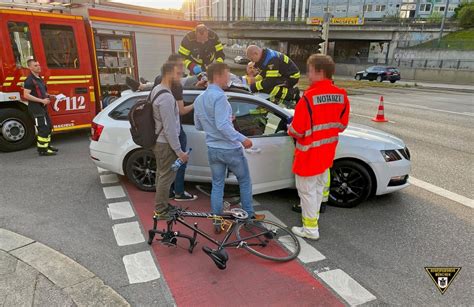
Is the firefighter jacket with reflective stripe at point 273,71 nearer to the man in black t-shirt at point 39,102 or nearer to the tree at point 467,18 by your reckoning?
the man in black t-shirt at point 39,102

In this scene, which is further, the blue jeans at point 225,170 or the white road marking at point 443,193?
the white road marking at point 443,193

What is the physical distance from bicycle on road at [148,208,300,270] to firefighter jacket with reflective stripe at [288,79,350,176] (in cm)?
71

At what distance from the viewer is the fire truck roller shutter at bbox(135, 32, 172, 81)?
8820 millimetres

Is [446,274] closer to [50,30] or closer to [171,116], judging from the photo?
[171,116]

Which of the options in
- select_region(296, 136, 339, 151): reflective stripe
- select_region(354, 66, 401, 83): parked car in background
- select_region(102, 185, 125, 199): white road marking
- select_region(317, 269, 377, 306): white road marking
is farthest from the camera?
select_region(354, 66, 401, 83): parked car in background

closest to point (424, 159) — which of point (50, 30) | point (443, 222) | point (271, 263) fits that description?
point (443, 222)

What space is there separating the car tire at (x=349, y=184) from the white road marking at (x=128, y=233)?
8.17 ft

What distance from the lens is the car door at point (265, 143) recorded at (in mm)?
4094

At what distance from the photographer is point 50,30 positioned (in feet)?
22.0

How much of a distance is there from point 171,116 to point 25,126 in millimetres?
4958

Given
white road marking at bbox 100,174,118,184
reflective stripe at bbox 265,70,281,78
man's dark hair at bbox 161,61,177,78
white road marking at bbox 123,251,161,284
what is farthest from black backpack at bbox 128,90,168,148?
reflective stripe at bbox 265,70,281,78

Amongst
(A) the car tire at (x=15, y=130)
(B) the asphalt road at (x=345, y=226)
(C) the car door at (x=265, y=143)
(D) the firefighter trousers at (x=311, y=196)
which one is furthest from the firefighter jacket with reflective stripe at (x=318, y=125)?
(A) the car tire at (x=15, y=130)

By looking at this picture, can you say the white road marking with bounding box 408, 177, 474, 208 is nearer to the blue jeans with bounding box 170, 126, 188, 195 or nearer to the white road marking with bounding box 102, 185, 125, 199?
the blue jeans with bounding box 170, 126, 188, 195

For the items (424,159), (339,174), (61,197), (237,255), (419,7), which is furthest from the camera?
(419,7)
